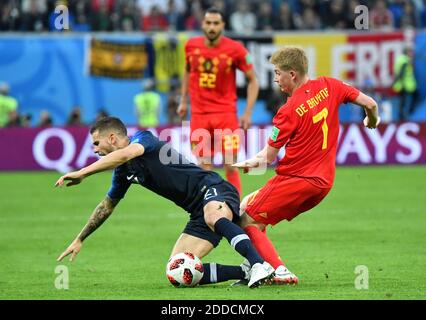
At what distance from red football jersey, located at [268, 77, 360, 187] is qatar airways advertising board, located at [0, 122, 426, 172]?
12.9m

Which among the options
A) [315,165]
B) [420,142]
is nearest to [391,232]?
[315,165]

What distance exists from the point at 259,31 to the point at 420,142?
714cm

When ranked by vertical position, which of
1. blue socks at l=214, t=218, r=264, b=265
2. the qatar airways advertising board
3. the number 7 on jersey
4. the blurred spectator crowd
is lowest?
the qatar airways advertising board

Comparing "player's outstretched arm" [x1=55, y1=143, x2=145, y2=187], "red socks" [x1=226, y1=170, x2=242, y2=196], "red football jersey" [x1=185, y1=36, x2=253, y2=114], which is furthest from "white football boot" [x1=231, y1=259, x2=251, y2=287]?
"red football jersey" [x1=185, y1=36, x2=253, y2=114]

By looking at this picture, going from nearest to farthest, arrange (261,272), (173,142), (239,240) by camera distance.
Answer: (261,272) < (239,240) < (173,142)

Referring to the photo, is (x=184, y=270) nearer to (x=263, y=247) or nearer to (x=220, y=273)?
(x=220, y=273)

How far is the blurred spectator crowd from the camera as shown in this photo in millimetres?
27969

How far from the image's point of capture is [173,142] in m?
22.2

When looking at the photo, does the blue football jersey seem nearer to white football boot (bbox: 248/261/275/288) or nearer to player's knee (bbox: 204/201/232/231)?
player's knee (bbox: 204/201/232/231)

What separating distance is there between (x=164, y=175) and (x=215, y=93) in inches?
199

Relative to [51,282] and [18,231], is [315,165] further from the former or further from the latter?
[18,231]

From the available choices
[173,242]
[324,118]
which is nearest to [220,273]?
[324,118]

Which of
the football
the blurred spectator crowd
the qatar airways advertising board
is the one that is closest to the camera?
the football
